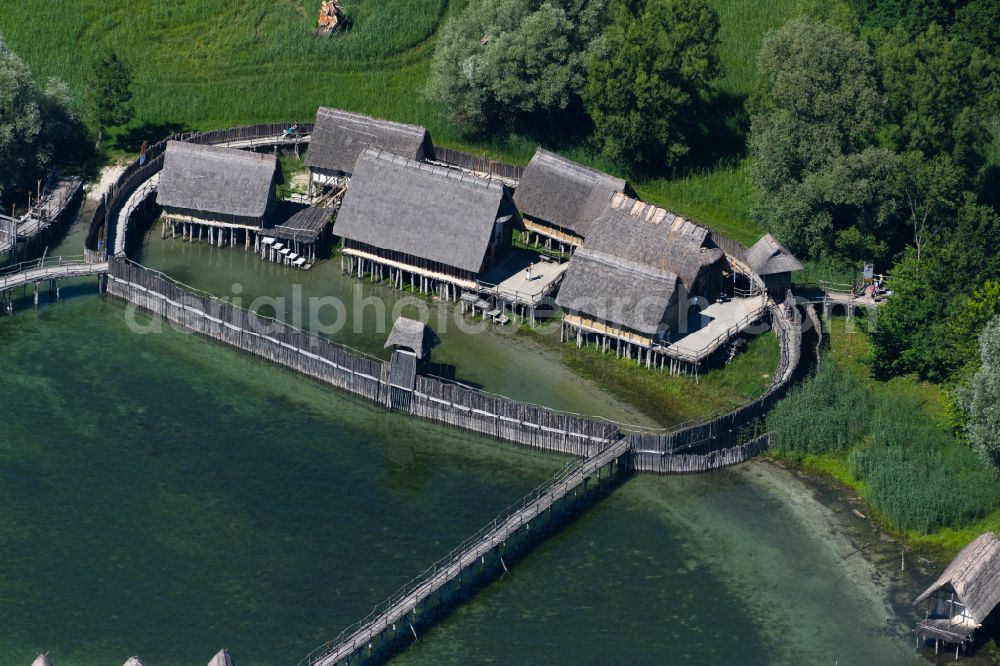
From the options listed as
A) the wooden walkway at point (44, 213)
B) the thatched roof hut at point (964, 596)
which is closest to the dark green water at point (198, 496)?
the wooden walkway at point (44, 213)

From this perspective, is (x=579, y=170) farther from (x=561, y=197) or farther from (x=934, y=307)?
(x=934, y=307)

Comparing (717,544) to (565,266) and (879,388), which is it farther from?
(565,266)

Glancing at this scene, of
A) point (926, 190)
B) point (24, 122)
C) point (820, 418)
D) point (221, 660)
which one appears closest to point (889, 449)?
point (820, 418)

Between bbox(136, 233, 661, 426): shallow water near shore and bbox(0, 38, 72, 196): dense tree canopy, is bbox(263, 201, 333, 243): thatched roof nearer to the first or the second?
bbox(136, 233, 661, 426): shallow water near shore

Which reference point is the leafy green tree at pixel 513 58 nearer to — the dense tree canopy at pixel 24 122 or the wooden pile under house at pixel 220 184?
the wooden pile under house at pixel 220 184

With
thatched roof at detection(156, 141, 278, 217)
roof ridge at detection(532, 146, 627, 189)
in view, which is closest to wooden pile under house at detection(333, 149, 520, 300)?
roof ridge at detection(532, 146, 627, 189)

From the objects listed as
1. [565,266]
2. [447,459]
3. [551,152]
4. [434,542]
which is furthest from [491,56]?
[434,542]
